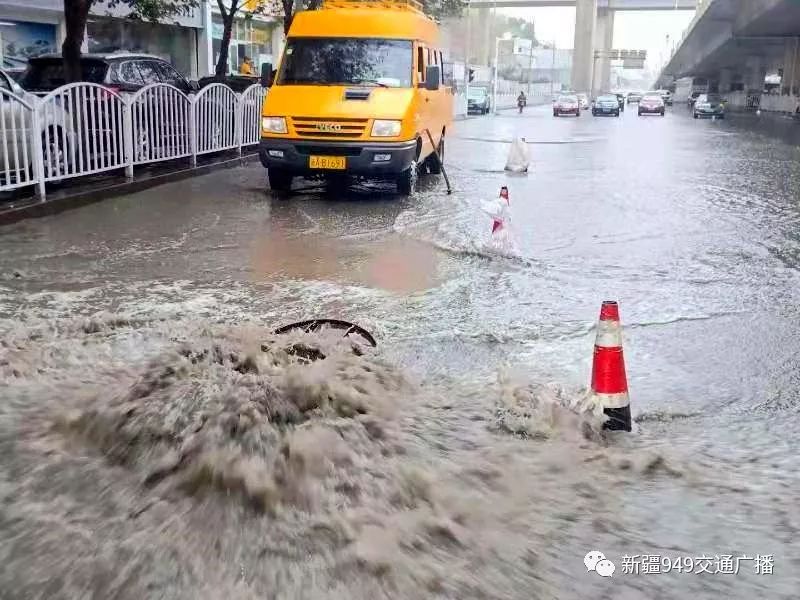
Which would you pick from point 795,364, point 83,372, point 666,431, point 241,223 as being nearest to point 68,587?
point 83,372

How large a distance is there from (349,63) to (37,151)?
14.0ft

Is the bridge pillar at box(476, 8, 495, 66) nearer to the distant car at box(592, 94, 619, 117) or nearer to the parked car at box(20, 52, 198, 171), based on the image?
the distant car at box(592, 94, 619, 117)

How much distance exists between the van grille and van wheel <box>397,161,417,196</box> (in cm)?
113

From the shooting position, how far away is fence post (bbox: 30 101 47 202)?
9.97m

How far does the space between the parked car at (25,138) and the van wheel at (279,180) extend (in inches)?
106

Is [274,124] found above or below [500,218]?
above

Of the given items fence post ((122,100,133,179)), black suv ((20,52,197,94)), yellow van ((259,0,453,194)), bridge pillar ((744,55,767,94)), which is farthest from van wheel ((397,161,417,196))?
bridge pillar ((744,55,767,94))

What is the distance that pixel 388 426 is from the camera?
4.10 m

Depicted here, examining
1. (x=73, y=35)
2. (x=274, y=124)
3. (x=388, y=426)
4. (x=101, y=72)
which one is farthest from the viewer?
(x=101, y=72)

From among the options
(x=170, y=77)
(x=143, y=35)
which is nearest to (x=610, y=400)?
(x=170, y=77)

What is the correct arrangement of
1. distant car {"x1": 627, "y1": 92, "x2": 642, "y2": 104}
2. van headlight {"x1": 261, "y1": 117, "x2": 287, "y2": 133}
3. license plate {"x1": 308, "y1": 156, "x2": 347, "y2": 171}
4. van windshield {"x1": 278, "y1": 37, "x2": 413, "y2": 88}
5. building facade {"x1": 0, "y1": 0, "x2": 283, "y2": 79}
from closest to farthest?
1. license plate {"x1": 308, "y1": 156, "x2": 347, "y2": 171}
2. van headlight {"x1": 261, "y1": 117, "x2": 287, "y2": 133}
3. van windshield {"x1": 278, "y1": 37, "x2": 413, "y2": 88}
4. building facade {"x1": 0, "y1": 0, "x2": 283, "y2": 79}
5. distant car {"x1": 627, "y1": 92, "x2": 642, "y2": 104}

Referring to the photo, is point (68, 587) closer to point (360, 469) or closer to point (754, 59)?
point (360, 469)

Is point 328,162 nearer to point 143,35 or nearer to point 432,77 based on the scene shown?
point 432,77

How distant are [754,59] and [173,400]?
7731cm
